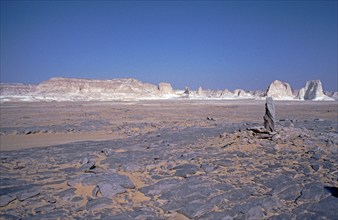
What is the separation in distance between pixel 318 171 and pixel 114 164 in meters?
6.02

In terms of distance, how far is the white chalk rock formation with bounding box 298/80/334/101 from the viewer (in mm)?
82688

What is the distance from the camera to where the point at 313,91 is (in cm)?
8469

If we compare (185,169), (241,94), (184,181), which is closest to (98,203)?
(184,181)

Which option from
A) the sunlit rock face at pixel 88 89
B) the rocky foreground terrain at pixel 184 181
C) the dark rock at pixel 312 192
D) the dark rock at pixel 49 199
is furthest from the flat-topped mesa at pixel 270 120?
the sunlit rock face at pixel 88 89

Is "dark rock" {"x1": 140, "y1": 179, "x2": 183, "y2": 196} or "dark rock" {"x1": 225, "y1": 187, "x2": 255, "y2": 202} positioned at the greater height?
"dark rock" {"x1": 225, "y1": 187, "x2": 255, "y2": 202}

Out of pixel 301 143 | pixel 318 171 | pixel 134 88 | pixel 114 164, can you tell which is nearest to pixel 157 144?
pixel 114 164

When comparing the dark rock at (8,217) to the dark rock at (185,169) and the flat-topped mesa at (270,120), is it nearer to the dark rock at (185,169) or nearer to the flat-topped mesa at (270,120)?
the dark rock at (185,169)

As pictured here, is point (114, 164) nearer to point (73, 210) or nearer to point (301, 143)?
point (73, 210)

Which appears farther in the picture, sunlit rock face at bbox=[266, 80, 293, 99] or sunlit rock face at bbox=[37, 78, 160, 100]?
sunlit rock face at bbox=[266, 80, 293, 99]

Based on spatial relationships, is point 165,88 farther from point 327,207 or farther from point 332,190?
point 327,207

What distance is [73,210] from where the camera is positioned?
592cm

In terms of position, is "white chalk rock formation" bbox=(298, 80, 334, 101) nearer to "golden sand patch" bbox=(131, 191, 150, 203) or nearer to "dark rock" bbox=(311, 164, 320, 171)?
"dark rock" bbox=(311, 164, 320, 171)

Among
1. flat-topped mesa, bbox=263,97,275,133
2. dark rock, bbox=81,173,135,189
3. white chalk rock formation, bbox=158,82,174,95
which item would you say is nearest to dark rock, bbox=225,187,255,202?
dark rock, bbox=81,173,135,189

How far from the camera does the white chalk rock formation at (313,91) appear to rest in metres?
82.7
